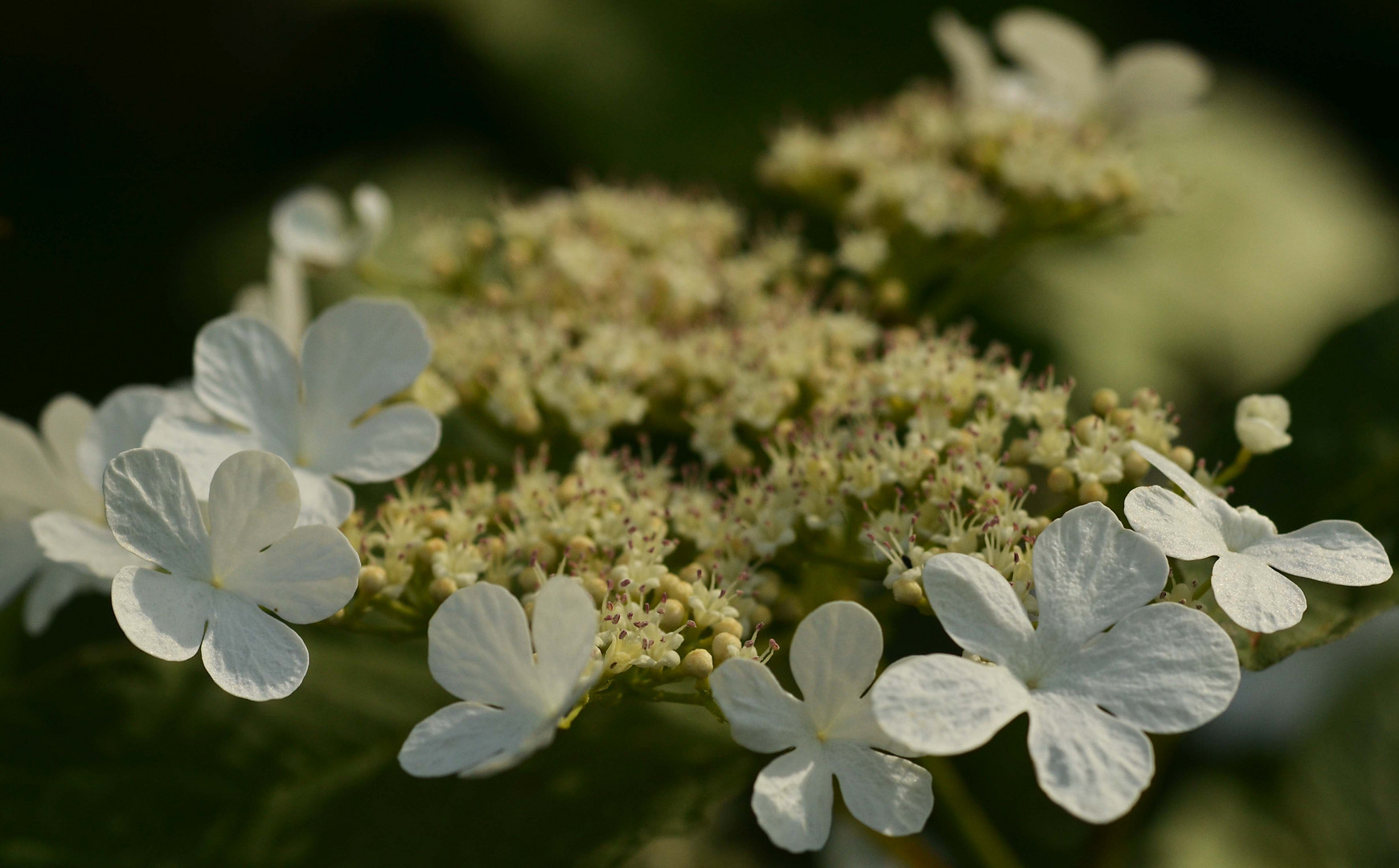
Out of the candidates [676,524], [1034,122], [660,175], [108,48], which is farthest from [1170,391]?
[108,48]

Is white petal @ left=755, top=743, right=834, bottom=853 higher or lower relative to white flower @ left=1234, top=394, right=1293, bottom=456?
lower

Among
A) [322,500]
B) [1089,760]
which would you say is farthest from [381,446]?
[1089,760]

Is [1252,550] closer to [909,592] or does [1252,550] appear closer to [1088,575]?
[1088,575]

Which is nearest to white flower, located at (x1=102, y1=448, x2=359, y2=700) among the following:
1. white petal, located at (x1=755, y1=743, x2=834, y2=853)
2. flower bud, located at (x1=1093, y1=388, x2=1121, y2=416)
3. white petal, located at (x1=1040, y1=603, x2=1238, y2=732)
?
white petal, located at (x1=755, y1=743, x2=834, y2=853)

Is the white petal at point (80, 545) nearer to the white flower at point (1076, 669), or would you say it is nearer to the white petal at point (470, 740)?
the white petal at point (470, 740)

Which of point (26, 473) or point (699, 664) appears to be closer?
point (699, 664)

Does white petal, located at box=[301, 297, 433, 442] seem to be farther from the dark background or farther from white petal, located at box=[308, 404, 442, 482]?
the dark background

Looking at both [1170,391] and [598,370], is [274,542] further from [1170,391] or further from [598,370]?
[1170,391]

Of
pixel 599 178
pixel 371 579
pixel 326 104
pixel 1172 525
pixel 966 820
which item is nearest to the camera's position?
pixel 1172 525
